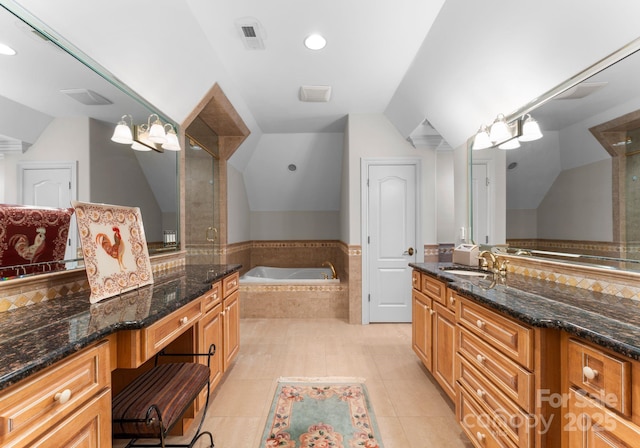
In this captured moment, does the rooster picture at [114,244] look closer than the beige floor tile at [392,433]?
Yes

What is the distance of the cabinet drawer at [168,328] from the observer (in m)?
1.22

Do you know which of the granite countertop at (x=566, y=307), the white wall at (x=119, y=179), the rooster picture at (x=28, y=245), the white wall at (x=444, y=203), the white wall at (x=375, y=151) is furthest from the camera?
the white wall at (x=444, y=203)

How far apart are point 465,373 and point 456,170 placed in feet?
7.44

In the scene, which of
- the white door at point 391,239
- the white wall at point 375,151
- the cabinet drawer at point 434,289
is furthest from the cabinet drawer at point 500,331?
the white wall at point 375,151

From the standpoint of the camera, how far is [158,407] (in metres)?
1.24

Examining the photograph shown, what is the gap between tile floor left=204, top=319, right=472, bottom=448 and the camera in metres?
1.83

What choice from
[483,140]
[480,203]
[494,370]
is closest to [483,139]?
[483,140]

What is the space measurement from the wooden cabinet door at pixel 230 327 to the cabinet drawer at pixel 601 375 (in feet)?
6.87

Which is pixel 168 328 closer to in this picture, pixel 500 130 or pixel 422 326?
pixel 422 326

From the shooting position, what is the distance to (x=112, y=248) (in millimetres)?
1644

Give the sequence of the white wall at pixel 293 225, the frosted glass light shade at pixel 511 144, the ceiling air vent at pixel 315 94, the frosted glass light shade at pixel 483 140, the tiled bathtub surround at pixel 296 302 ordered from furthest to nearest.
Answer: the white wall at pixel 293 225, the tiled bathtub surround at pixel 296 302, the ceiling air vent at pixel 315 94, the frosted glass light shade at pixel 483 140, the frosted glass light shade at pixel 511 144

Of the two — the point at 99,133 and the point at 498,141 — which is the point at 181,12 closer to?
the point at 99,133

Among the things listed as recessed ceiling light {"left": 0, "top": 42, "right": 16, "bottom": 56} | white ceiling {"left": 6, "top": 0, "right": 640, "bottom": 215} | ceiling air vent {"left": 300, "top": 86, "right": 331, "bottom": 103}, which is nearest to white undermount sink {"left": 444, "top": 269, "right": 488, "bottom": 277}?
white ceiling {"left": 6, "top": 0, "right": 640, "bottom": 215}

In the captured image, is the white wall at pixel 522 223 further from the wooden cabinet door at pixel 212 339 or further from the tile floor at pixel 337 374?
the wooden cabinet door at pixel 212 339
